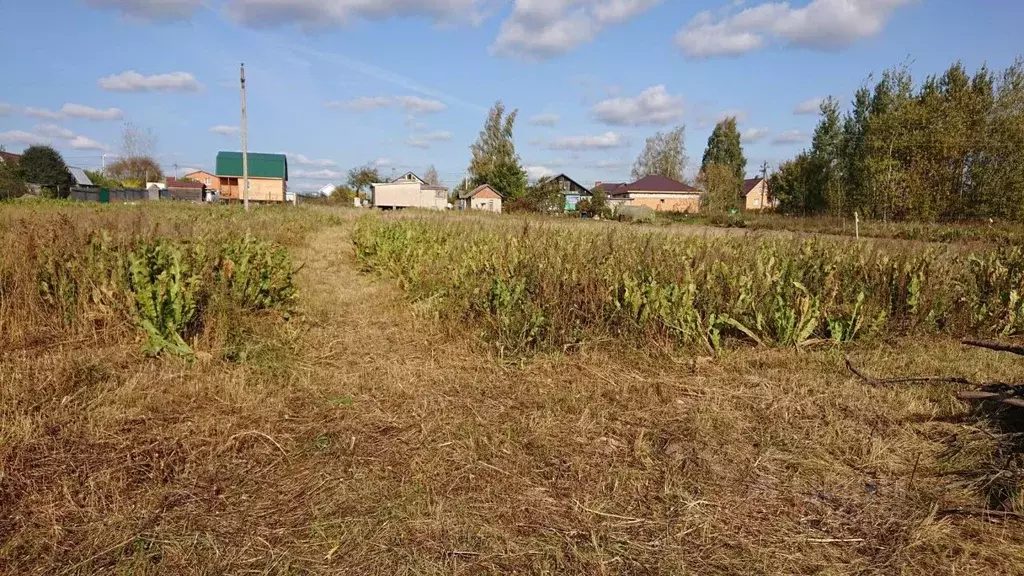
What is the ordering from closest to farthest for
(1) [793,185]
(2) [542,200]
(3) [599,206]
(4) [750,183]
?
(3) [599,206], (2) [542,200], (1) [793,185], (4) [750,183]

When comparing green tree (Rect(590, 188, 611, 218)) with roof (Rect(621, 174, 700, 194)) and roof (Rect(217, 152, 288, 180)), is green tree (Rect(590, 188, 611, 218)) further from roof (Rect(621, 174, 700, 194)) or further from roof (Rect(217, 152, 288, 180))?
roof (Rect(217, 152, 288, 180))

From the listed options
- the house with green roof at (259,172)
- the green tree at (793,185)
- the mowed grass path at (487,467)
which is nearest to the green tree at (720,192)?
the green tree at (793,185)

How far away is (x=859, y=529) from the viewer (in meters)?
2.38

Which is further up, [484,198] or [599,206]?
[484,198]

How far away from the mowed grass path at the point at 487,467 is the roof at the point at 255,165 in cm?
5475

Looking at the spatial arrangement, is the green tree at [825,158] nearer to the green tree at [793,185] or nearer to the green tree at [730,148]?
the green tree at [793,185]

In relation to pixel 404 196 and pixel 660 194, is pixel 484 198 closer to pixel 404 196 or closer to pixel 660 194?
pixel 404 196

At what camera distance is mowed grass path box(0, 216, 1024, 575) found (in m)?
2.17

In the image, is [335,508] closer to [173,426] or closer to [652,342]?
[173,426]

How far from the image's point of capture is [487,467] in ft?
9.30

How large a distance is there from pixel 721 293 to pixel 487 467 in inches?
131

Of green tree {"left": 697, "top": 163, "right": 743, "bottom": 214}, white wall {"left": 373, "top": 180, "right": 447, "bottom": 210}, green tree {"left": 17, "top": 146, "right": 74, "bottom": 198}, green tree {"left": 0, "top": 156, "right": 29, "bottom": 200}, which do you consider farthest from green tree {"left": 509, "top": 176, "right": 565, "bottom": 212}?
green tree {"left": 17, "top": 146, "right": 74, "bottom": 198}

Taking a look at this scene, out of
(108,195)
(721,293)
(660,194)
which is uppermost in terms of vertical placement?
(660,194)

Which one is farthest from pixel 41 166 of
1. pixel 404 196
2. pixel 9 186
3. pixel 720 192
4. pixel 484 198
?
pixel 720 192
